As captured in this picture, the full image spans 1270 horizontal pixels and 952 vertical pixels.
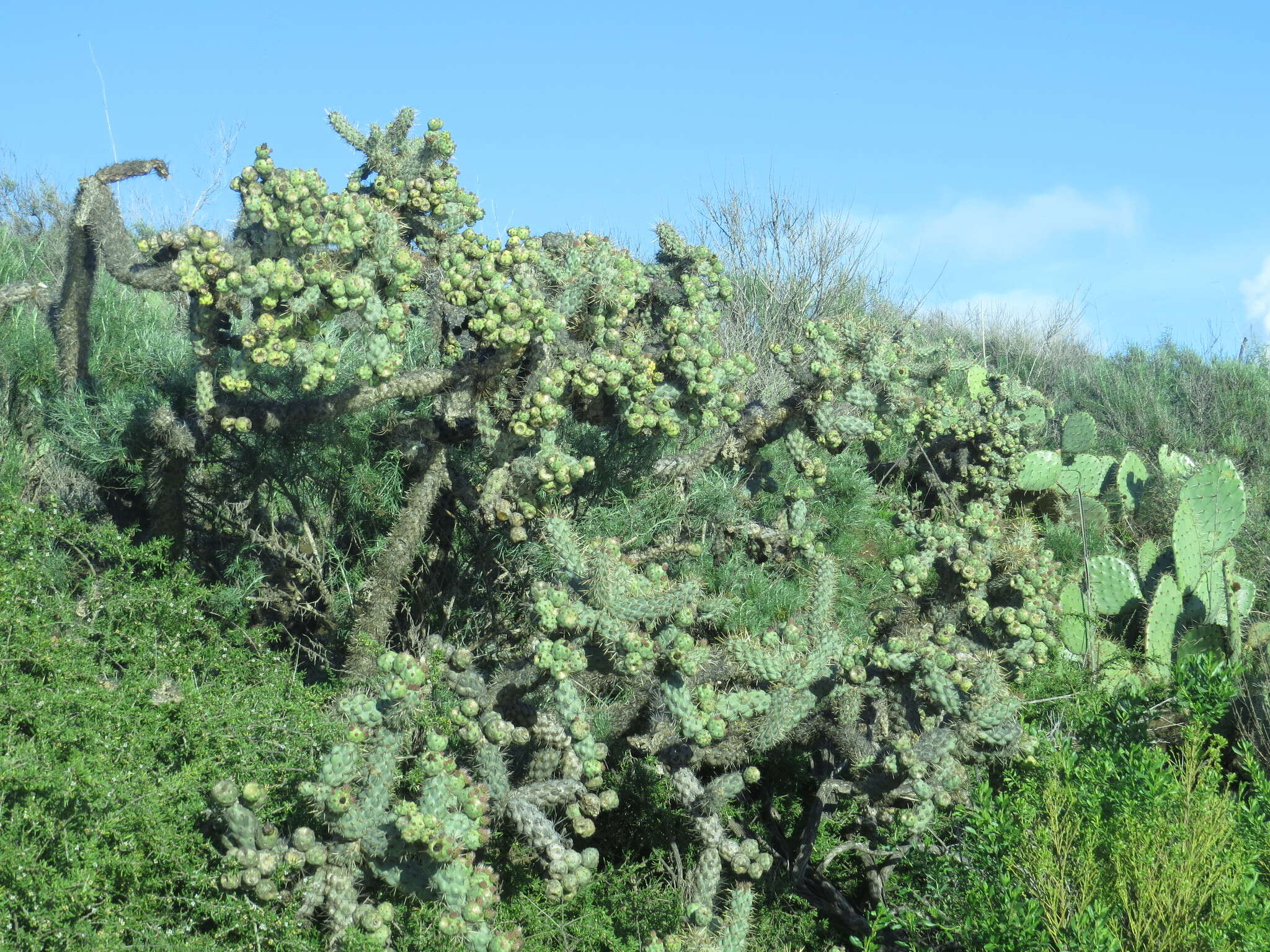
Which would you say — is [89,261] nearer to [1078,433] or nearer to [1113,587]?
[1113,587]

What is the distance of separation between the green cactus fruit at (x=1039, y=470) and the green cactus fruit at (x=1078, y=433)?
0.96m

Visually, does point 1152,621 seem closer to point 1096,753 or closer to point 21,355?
point 1096,753

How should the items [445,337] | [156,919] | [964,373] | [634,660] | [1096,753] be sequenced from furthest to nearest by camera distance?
[964,373] → [445,337] → [1096,753] → [634,660] → [156,919]

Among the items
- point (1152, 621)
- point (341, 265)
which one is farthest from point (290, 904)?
point (1152, 621)

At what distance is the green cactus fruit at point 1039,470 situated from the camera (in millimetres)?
6413

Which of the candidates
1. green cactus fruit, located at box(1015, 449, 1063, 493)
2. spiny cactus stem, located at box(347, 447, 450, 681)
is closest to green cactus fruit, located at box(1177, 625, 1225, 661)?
green cactus fruit, located at box(1015, 449, 1063, 493)

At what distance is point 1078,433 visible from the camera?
24.5ft

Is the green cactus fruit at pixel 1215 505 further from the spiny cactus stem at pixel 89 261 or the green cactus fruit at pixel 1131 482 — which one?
the spiny cactus stem at pixel 89 261

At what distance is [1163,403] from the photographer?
9531mm

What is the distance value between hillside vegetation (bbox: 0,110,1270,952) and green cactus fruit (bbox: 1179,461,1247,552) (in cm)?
26

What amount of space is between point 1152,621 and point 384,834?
13.0ft

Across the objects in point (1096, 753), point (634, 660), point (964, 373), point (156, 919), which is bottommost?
point (156, 919)

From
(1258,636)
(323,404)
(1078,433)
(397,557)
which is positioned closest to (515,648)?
(397,557)

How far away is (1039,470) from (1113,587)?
1.25 m
